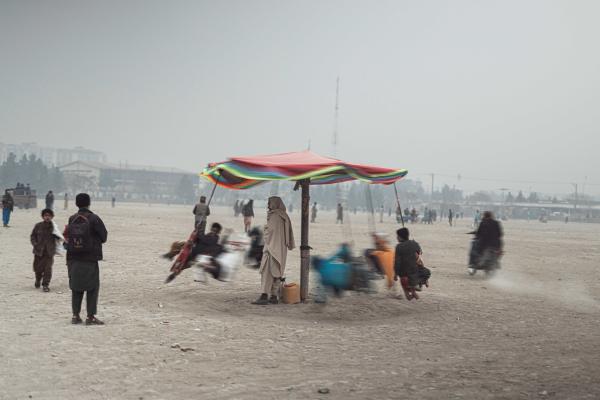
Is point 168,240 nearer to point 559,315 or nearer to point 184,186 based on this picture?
point 559,315

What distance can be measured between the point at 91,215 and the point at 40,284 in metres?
4.04

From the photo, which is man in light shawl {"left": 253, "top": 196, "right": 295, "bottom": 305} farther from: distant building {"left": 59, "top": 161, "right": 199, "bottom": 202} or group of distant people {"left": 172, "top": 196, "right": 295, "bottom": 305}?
distant building {"left": 59, "top": 161, "right": 199, "bottom": 202}

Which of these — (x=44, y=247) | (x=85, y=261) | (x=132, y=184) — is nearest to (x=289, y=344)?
(x=85, y=261)

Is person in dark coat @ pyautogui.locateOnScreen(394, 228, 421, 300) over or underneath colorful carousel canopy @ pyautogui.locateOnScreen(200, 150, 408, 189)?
underneath

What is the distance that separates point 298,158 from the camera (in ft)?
34.6

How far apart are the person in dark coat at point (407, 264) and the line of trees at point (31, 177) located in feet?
395

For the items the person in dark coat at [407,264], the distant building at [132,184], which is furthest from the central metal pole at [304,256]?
the distant building at [132,184]

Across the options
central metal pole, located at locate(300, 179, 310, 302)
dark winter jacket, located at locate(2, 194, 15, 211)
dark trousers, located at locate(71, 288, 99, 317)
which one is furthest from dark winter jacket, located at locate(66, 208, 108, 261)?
dark winter jacket, located at locate(2, 194, 15, 211)

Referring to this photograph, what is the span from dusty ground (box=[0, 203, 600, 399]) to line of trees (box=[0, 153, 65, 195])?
11719 centimetres

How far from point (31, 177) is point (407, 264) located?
125m

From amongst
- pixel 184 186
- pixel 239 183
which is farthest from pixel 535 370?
pixel 184 186

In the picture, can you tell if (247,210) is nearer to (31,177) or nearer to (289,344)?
(289,344)

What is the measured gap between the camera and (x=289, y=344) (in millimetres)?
7383

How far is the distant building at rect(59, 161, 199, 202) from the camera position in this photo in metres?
140
